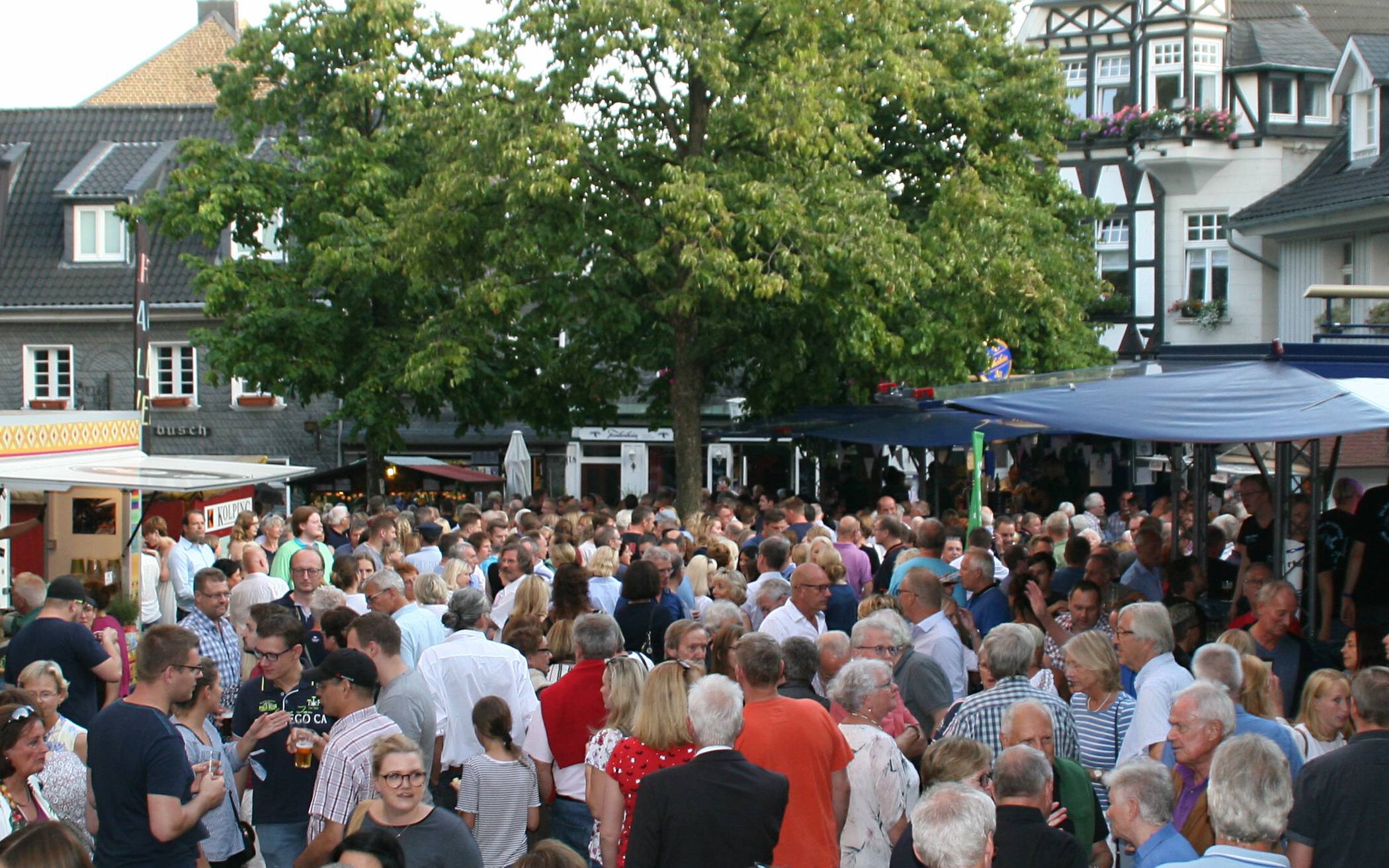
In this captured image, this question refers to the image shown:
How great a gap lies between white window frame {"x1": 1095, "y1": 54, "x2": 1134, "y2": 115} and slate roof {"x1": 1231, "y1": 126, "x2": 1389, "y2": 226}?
4198 millimetres

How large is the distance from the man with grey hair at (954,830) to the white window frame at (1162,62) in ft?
95.9

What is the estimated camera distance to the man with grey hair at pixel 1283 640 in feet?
23.4

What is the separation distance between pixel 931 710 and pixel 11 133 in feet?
110

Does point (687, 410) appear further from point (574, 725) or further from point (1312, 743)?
point (1312, 743)

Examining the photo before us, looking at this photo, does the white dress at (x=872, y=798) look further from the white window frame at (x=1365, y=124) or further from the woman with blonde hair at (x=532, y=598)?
the white window frame at (x=1365, y=124)

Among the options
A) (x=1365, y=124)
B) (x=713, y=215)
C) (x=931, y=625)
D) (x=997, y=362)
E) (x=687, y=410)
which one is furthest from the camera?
(x=1365, y=124)

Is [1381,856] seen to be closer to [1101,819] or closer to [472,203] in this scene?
[1101,819]

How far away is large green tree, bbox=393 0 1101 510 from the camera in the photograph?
1739 centimetres

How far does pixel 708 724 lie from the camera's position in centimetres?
494

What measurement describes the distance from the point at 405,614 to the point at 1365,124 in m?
23.4

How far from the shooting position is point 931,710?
6605mm

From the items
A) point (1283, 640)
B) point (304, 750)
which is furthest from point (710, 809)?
point (1283, 640)

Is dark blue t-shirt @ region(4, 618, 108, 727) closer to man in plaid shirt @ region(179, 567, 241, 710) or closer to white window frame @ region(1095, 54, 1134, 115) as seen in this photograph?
man in plaid shirt @ region(179, 567, 241, 710)

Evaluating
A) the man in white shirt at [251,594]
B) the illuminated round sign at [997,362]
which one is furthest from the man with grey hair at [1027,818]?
the illuminated round sign at [997,362]
